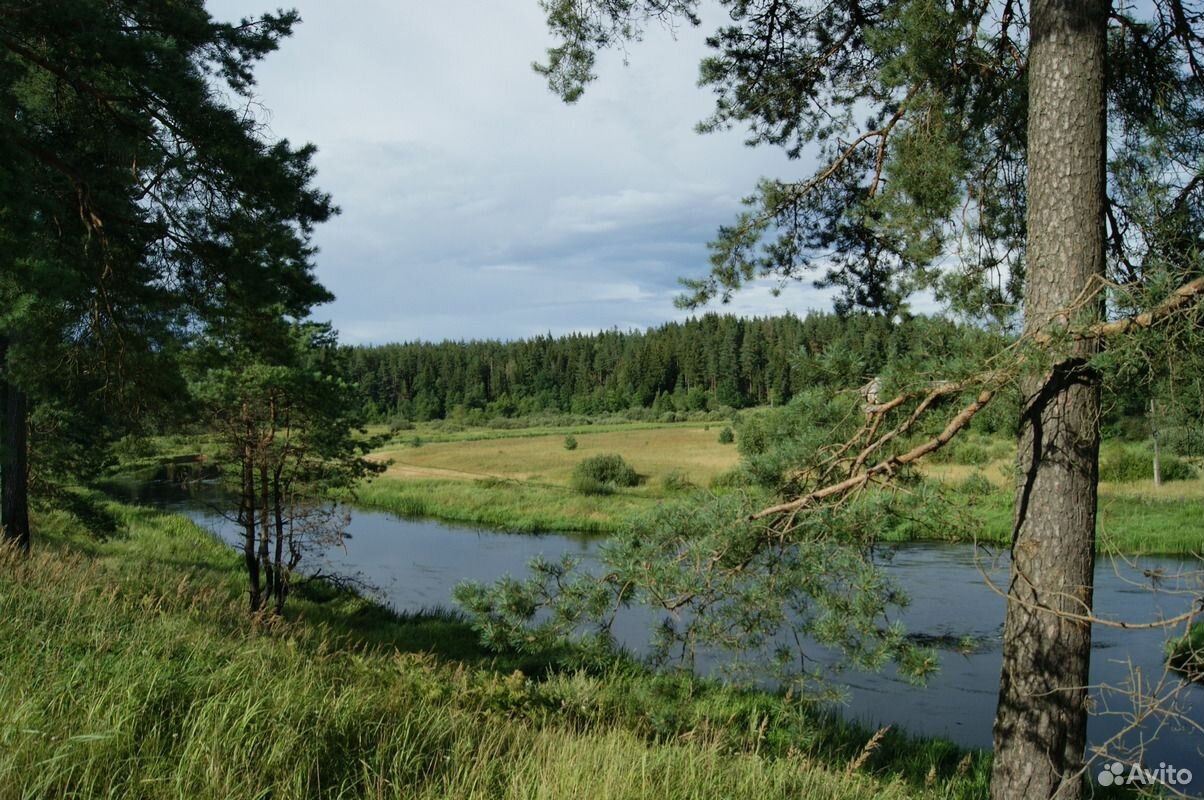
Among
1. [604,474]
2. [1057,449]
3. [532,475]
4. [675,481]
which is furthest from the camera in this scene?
[532,475]

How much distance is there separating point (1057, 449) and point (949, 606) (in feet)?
42.8

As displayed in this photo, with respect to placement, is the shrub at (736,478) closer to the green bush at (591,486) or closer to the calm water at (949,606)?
the calm water at (949,606)

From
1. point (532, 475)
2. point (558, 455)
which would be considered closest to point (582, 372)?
point (558, 455)

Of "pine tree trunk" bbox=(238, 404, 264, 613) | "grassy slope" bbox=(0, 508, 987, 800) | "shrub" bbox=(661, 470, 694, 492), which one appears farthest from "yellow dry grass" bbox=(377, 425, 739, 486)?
"grassy slope" bbox=(0, 508, 987, 800)

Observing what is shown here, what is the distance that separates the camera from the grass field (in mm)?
4672

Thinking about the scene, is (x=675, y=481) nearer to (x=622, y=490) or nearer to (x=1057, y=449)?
(x=622, y=490)

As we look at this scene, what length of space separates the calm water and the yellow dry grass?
35.3 ft

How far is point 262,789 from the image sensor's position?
2.97 m

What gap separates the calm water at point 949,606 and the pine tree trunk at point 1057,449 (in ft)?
0.94

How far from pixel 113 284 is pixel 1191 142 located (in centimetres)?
758

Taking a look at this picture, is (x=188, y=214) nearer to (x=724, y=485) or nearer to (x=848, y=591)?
(x=724, y=485)

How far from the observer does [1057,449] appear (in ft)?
13.1

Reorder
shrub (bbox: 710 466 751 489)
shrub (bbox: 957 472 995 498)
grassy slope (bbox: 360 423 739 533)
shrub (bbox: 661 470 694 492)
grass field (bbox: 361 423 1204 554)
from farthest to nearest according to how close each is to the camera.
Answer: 1. shrub (bbox: 661 470 694 492)
2. grassy slope (bbox: 360 423 739 533)
3. shrub (bbox: 710 466 751 489)
4. grass field (bbox: 361 423 1204 554)
5. shrub (bbox: 957 472 995 498)

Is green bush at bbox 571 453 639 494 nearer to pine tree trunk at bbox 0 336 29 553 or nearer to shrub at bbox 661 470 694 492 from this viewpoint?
shrub at bbox 661 470 694 492
